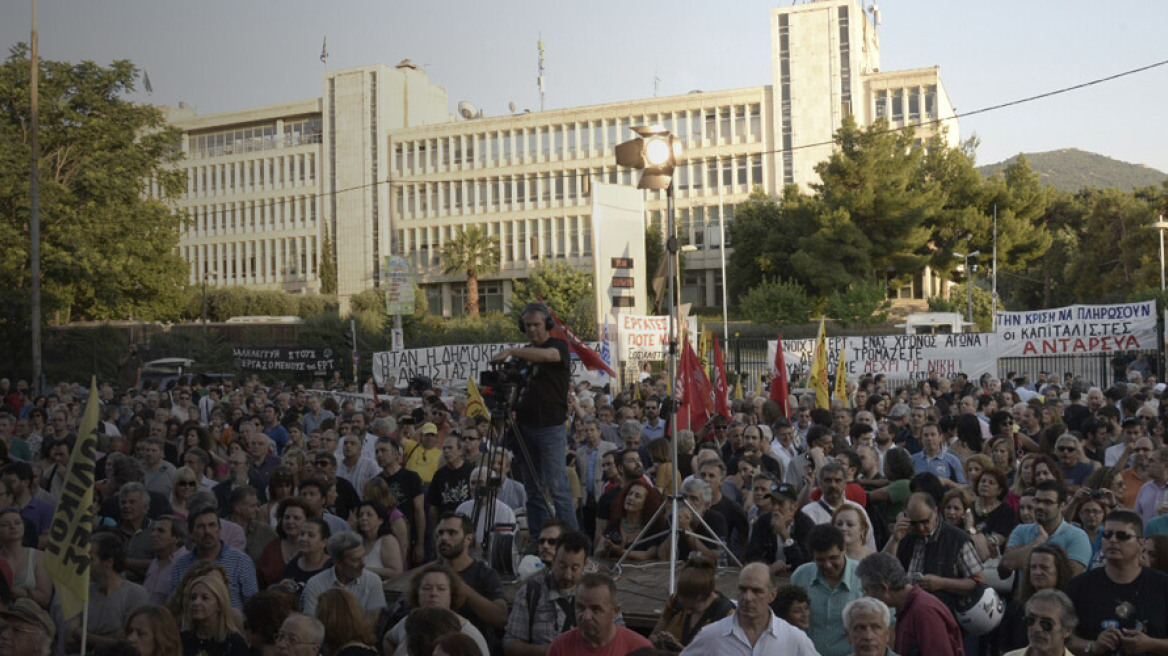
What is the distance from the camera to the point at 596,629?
5934mm

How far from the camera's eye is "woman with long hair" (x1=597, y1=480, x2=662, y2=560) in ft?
29.8

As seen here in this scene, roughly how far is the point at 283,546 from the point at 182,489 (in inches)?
68.2

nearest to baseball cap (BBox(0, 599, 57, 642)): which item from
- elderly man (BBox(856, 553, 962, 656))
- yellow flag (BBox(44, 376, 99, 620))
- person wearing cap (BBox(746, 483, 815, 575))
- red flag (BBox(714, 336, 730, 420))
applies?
yellow flag (BBox(44, 376, 99, 620))

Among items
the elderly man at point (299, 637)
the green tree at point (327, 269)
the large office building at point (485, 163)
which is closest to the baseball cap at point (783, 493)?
the elderly man at point (299, 637)

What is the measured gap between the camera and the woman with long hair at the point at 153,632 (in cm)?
605

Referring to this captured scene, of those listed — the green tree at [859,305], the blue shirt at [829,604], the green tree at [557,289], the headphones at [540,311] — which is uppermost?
the green tree at [557,289]

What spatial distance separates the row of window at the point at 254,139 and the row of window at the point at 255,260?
7.34 meters

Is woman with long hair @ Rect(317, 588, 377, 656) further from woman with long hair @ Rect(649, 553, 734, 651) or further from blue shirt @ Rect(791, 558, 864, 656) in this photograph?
blue shirt @ Rect(791, 558, 864, 656)

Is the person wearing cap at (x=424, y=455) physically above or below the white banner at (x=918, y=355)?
below

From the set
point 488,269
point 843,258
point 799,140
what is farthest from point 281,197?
point 843,258

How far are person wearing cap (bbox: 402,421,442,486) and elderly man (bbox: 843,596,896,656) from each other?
6.54 m

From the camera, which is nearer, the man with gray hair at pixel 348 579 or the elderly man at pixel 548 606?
the elderly man at pixel 548 606

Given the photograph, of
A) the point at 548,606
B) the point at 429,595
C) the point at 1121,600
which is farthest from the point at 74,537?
the point at 1121,600

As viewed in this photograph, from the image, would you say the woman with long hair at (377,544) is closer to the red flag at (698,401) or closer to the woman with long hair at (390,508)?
the woman with long hair at (390,508)
